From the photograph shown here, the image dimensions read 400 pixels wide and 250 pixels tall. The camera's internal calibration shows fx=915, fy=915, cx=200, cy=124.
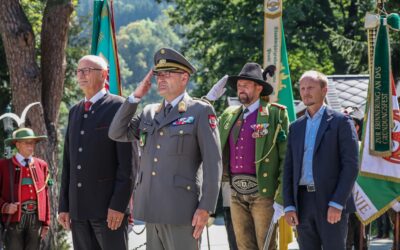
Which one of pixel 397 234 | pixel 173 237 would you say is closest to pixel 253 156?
pixel 173 237

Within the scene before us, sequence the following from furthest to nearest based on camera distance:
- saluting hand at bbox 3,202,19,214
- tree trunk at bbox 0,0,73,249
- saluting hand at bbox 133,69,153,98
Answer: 1. tree trunk at bbox 0,0,73,249
2. saluting hand at bbox 3,202,19,214
3. saluting hand at bbox 133,69,153,98

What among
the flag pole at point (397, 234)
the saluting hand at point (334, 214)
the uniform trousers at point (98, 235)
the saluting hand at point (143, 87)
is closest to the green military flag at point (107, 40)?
the flag pole at point (397, 234)

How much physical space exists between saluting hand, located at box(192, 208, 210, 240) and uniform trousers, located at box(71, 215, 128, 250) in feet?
3.16

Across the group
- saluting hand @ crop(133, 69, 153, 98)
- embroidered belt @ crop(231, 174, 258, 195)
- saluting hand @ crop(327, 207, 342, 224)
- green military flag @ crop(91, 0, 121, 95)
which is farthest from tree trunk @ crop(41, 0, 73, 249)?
saluting hand @ crop(327, 207, 342, 224)

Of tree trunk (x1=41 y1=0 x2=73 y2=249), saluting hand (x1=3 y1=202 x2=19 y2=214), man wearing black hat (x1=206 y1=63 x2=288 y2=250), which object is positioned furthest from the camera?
tree trunk (x1=41 y1=0 x2=73 y2=249)

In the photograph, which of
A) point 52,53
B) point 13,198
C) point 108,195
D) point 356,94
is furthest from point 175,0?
point 108,195

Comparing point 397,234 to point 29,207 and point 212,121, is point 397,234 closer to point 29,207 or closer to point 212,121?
point 29,207

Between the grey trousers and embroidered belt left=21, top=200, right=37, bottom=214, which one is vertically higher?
the grey trousers

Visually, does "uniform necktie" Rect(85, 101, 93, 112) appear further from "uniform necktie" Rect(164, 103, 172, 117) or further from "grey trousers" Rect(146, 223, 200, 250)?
"grey trousers" Rect(146, 223, 200, 250)

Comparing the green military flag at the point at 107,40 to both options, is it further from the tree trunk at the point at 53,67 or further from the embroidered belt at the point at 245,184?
the embroidered belt at the point at 245,184

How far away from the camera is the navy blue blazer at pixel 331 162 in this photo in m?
6.91

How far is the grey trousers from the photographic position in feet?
20.3

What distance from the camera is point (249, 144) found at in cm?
815

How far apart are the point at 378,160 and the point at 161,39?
187 meters
